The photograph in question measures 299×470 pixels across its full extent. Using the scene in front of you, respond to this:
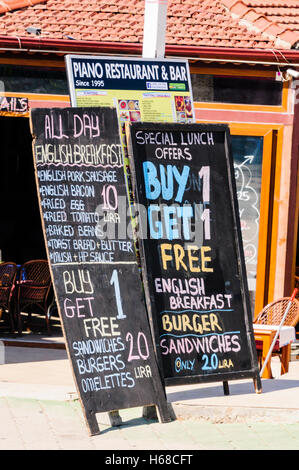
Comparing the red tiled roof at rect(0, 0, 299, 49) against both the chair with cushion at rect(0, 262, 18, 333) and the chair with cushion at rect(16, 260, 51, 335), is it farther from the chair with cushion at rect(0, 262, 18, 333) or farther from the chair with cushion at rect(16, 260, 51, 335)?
the chair with cushion at rect(16, 260, 51, 335)

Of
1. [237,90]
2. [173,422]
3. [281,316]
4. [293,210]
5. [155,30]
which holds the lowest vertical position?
[173,422]

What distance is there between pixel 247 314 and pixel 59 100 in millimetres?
4693

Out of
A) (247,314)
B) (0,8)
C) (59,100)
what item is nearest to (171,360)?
(247,314)

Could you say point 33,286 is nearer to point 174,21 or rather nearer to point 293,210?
point 293,210

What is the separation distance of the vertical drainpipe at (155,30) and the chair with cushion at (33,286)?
177 inches

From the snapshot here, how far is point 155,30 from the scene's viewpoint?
9.16m

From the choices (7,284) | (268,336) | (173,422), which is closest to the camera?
(173,422)

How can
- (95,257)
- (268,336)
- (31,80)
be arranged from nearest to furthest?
(95,257) → (268,336) → (31,80)

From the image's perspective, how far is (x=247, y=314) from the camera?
8430 millimetres

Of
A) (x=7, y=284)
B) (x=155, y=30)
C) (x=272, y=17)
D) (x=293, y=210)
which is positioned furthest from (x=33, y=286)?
(x=272, y=17)

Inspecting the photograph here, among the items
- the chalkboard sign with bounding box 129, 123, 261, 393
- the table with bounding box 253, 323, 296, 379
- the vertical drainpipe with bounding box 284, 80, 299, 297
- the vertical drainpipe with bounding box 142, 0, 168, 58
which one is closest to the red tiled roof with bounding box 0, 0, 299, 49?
the vertical drainpipe with bounding box 284, 80, 299, 297

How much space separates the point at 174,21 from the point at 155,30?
355 cm
